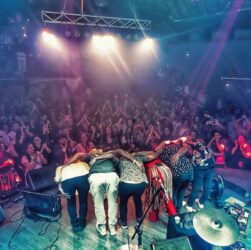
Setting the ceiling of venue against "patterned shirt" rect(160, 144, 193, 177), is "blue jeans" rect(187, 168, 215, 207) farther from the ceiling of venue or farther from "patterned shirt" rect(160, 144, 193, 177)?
the ceiling of venue

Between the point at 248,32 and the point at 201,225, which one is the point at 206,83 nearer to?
the point at 248,32

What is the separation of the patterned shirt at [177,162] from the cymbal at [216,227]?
46.1 inches

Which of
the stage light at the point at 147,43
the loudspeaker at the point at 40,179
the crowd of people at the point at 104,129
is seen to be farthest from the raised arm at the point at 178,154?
the stage light at the point at 147,43

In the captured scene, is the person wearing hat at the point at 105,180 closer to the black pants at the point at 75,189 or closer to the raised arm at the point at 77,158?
the raised arm at the point at 77,158

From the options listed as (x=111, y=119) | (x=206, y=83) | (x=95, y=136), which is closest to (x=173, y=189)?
(x=95, y=136)

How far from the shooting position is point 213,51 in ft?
42.1

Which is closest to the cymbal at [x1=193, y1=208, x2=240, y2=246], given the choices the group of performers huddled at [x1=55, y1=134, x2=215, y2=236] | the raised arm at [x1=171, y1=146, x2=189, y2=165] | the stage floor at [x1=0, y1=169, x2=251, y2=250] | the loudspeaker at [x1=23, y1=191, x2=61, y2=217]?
the group of performers huddled at [x1=55, y1=134, x2=215, y2=236]

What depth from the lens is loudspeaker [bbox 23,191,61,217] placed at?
174 inches

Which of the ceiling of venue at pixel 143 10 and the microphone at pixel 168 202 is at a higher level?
the ceiling of venue at pixel 143 10

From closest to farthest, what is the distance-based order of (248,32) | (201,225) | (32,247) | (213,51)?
(201,225), (32,247), (248,32), (213,51)

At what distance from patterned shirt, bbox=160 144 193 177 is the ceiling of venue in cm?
585

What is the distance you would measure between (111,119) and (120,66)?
686 centimetres

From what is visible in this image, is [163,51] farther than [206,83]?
Yes

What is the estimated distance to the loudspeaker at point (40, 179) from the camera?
202 inches
